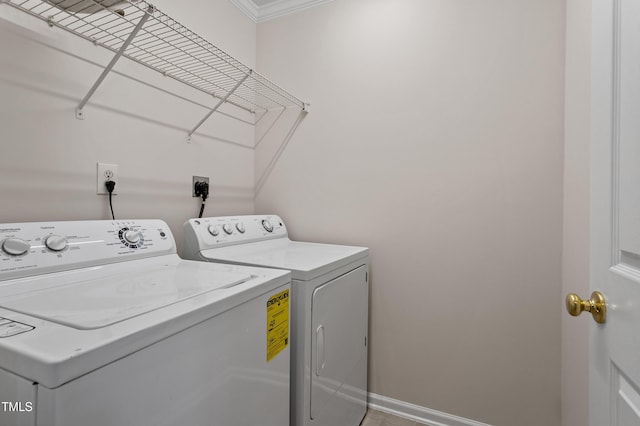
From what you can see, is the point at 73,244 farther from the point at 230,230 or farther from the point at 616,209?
the point at 616,209

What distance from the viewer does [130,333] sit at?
22.3 inches

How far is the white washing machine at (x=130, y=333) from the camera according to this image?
1.62 ft

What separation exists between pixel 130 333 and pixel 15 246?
0.61 metres

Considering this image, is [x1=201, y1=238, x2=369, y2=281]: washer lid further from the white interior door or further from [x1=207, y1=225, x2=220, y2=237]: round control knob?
the white interior door

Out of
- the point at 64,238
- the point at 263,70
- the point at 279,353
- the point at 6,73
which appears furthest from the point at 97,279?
the point at 263,70

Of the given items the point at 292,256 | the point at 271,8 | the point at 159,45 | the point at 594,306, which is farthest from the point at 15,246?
the point at 271,8

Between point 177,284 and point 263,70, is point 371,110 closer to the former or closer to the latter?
point 263,70

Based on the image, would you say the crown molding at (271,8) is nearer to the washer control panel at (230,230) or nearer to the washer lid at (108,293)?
the washer control panel at (230,230)

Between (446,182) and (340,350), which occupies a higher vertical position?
(446,182)

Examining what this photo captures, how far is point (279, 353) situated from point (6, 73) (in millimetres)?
1294

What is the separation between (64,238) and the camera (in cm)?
100

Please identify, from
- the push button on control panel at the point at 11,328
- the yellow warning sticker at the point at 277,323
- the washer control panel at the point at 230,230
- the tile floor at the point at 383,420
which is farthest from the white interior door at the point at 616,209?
the washer control panel at the point at 230,230

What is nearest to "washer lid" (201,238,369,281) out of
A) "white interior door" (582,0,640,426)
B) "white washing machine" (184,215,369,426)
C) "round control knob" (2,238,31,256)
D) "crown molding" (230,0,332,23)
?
"white washing machine" (184,215,369,426)

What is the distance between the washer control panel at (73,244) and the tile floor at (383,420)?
138cm
